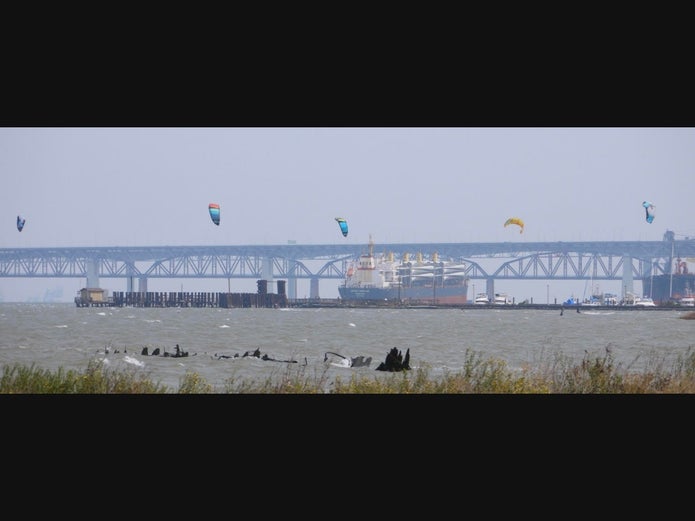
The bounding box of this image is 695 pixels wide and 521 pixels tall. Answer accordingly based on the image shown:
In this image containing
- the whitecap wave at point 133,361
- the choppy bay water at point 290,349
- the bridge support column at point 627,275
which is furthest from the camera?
the bridge support column at point 627,275

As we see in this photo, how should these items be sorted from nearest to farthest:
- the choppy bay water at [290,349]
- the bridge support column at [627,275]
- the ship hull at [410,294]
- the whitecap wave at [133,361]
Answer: the choppy bay water at [290,349], the whitecap wave at [133,361], the bridge support column at [627,275], the ship hull at [410,294]

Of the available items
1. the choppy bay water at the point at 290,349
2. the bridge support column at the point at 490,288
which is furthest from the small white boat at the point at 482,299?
the choppy bay water at the point at 290,349

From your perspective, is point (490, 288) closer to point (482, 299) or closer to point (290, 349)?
point (482, 299)

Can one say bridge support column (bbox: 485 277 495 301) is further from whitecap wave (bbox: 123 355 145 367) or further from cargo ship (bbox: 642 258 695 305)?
whitecap wave (bbox: 123 355 145 367)

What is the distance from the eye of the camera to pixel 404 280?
13662 cm

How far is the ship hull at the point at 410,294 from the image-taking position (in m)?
132

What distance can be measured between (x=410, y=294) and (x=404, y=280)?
1928 millimetres

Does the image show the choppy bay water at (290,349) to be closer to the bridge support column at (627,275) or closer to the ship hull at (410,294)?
the bridge support column at (627,275)

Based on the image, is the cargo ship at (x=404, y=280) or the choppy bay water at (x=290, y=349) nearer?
the choppy bay water at (x=290, y=349)
